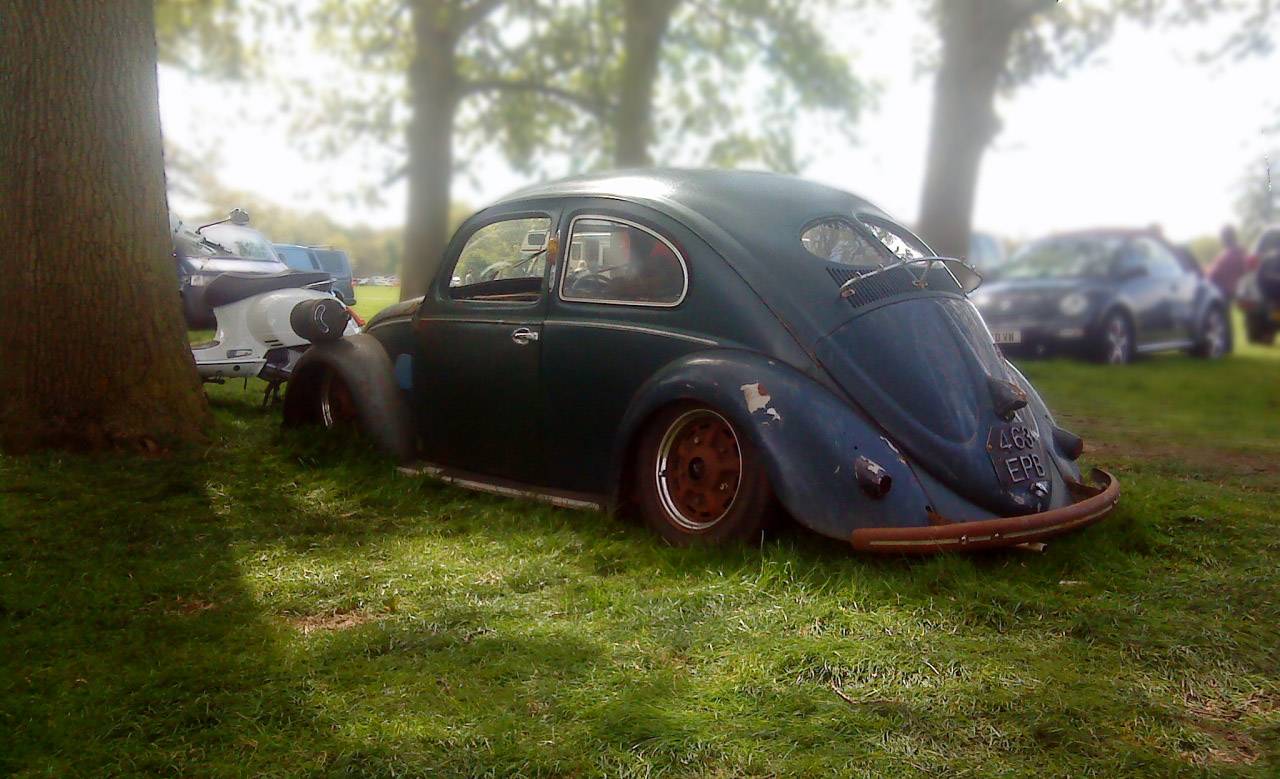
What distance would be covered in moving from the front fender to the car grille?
0.51 metres

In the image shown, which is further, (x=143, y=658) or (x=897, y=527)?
(x=897, y=527)

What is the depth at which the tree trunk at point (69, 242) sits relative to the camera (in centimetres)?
590

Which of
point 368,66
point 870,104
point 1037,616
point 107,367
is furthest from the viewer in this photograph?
point 870,104

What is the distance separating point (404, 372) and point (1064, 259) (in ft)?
36.4

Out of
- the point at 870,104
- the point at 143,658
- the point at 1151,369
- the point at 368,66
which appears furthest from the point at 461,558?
the point at 870,104

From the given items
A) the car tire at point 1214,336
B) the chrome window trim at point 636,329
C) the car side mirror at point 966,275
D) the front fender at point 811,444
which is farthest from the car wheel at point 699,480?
the car tire at point 1214,336

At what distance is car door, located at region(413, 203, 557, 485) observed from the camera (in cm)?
561

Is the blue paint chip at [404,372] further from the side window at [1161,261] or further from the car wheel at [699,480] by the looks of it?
the side window at [1161,261]

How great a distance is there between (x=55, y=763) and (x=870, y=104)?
22660mm

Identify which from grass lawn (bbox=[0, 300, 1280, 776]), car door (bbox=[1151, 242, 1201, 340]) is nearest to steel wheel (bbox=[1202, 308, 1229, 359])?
car door (bbox=[1151, 242, 1201, 340])

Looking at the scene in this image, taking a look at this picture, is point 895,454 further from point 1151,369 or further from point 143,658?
point 1151,369

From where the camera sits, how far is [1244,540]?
16.4 feet

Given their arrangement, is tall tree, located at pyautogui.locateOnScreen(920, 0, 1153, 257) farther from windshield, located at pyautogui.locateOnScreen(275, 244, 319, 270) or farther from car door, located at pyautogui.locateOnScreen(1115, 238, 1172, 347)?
windshield, located at pyautogui.locateOnScreen(275, 244, 319, 270)

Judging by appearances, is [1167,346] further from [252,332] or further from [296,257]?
[252,332]
